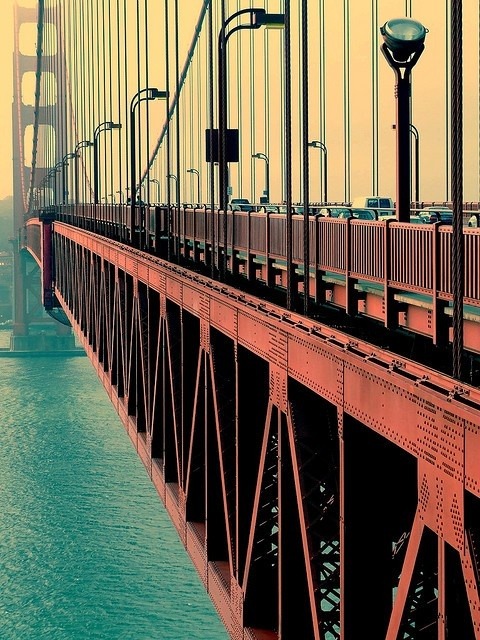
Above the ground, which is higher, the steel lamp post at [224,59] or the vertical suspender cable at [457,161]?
the steel lamp post at [224,59]

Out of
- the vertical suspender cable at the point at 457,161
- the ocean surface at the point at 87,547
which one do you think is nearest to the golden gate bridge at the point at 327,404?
the vertical suspender cable at the point at 457,161

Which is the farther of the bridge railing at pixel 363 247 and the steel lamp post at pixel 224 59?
the steel lamp post at pixel 224 59

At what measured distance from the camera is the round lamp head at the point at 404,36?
10.3m

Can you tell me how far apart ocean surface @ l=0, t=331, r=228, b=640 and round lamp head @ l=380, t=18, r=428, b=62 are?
24.5 metres

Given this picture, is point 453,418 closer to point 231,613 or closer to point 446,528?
point 446,528

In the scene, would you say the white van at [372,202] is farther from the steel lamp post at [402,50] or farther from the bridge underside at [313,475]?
the steel lamp post at [402,50]

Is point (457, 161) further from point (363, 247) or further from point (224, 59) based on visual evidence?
point (224, 59)

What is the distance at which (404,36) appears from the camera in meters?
10.4

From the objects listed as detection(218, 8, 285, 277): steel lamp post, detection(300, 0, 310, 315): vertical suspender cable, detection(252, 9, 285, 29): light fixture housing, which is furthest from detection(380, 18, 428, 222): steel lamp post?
detection(252, 9, 285, 29): light fixture housing

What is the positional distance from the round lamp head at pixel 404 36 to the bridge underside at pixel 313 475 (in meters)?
2.04

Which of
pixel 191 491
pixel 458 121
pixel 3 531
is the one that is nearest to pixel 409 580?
pixel 458 121

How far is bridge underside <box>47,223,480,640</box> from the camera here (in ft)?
19.6

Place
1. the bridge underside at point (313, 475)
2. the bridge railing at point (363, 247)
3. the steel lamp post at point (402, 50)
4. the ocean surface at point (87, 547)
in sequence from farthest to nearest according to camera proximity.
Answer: the ocean surface at point (87, 547)
the steel lamp post at point (402, 50)
the bridge railing at point (363, 247)
the bridge underside at point (313, 475)

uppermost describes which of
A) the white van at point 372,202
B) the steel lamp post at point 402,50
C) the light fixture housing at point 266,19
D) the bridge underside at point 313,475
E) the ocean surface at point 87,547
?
the light fixture housing at point 266,19
